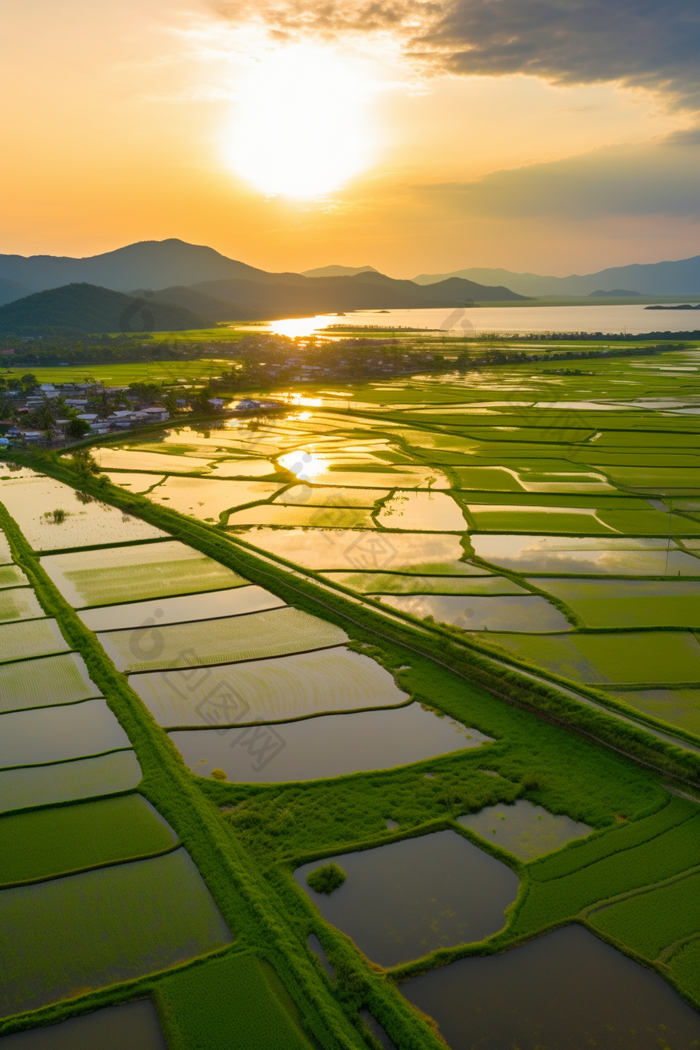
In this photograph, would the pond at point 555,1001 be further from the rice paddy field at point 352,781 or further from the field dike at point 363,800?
the field dike at point 363,800

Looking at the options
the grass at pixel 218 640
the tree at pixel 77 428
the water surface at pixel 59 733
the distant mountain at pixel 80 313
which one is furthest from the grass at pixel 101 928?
the distant mountain at pixel 80 313

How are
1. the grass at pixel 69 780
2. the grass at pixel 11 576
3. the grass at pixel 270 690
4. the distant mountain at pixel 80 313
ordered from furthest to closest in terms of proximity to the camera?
1. the distant mountain at pixel 80 313
2. the grass at pixel 11 576
3. the grass at pixel 270 690
4. the grass at pixel 69 780

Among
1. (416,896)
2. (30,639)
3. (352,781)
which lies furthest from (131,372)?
(416,896)

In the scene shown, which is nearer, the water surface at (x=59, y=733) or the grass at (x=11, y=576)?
the water surface at (x=59, y=733)

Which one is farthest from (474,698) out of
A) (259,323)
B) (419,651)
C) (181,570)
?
(259,323)

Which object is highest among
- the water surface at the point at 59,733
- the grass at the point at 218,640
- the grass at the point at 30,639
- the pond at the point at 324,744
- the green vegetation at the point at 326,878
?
the grass at the point at 30,639

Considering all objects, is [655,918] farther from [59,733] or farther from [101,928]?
[59,733]

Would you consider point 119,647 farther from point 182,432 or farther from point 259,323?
point 259,323
